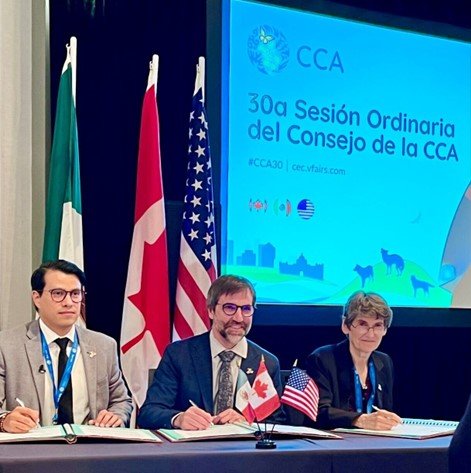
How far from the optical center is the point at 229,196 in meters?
5.47

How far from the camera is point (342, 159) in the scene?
19.1 feet

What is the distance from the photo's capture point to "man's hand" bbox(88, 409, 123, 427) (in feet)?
11.3

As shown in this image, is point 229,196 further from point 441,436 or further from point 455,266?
point 441,436

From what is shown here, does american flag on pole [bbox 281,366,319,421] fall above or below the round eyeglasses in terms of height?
below

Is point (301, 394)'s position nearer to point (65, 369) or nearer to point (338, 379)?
point (338, 379)

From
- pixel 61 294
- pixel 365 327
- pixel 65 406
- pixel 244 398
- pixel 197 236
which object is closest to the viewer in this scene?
pixel 244 398

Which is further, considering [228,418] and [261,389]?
[228,418]

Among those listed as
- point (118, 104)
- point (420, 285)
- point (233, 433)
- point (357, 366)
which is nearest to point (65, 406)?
point (233, 433)

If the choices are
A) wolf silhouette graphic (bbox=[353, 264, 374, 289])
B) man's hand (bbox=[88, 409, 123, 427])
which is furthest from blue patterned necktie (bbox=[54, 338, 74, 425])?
wolf silhouette graphic (bbox=[353, 264, 374, 289])

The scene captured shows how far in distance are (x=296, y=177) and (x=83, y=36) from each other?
1.49 m

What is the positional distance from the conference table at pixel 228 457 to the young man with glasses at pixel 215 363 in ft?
2.41

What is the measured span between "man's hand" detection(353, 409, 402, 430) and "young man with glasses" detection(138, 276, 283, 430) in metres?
0.40

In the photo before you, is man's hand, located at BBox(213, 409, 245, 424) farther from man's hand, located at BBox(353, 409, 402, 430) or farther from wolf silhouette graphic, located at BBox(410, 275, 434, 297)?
wolf silhouette graphic, located at BBox(410, 275, 434, 297)

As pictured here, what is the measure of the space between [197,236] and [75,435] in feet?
6.81
